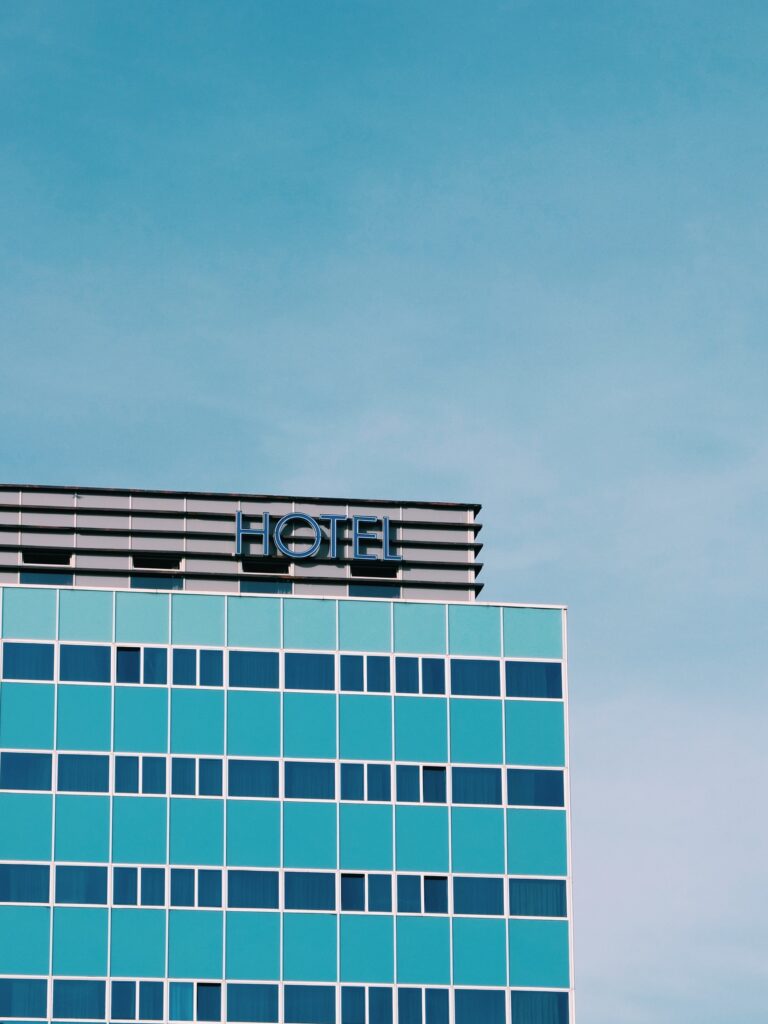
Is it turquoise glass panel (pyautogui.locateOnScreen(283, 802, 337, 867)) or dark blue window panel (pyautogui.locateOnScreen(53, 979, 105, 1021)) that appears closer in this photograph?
dark blue window panel (pyautogui.locateOnScreen(53, 979, 105, 1021))

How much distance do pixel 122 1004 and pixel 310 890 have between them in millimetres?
9959

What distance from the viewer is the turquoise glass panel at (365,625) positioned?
429 feet

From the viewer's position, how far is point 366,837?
127 metres

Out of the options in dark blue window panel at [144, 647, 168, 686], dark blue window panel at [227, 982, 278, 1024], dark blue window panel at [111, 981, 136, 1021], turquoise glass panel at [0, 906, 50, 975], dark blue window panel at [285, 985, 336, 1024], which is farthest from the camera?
dark blue window panel at [144, 647, 168, 686]

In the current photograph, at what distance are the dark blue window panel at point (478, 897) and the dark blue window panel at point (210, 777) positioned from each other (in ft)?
38.3

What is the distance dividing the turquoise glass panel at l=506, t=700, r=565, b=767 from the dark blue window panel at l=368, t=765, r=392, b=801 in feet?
19.0

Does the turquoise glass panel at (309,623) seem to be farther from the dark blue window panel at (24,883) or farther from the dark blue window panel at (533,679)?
the dark blue window panel at (24,883)

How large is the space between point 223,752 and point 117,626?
7.69m

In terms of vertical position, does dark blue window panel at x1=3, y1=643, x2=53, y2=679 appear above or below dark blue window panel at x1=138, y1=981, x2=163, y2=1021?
above

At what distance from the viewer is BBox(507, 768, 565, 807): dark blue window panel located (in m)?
129

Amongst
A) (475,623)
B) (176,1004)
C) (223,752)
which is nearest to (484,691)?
(475,623)

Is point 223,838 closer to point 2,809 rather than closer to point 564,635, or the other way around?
point 2,809

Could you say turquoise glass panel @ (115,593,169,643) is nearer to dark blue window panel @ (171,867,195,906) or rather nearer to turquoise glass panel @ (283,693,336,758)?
turquoise glass panel @ (283,693,336,758)

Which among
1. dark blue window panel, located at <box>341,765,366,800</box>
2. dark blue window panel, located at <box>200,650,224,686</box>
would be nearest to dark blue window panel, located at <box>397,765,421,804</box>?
dark blue window panel, located at <box>341,765,366,800</box>
